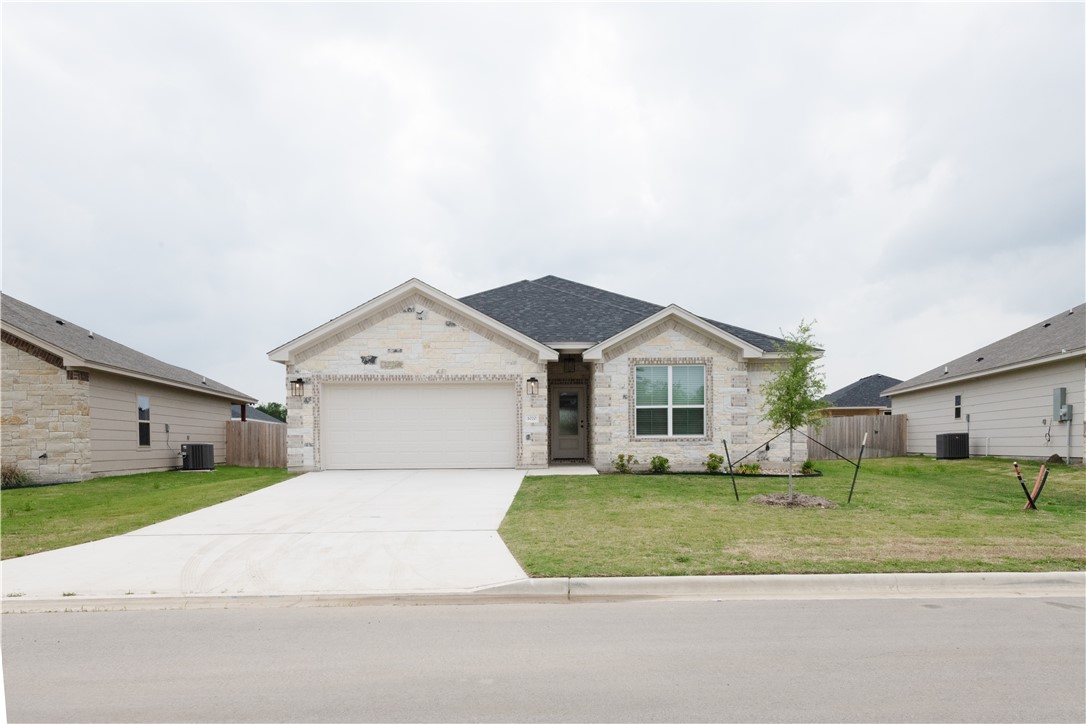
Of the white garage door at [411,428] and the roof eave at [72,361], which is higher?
the roof eave at [72,361]

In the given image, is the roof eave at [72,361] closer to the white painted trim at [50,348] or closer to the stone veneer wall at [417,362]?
the white painted trim at [50,348]

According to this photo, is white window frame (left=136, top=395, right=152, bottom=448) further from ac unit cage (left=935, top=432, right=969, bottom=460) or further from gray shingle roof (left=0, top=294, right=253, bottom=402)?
ac unit cage (left=935, top=432, right=969, bottom=460)

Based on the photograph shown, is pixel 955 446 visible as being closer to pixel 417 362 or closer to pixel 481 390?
pixel 481 390

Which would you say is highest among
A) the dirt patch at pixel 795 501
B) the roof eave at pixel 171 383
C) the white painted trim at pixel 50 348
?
the white painted trim at pixel 50 348

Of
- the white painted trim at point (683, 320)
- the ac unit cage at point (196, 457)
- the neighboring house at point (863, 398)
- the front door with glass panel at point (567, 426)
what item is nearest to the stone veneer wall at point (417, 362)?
the white painted trim at point (683, 320)

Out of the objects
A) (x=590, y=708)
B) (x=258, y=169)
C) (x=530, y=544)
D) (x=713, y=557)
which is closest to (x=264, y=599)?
A: (x=530, y=544)

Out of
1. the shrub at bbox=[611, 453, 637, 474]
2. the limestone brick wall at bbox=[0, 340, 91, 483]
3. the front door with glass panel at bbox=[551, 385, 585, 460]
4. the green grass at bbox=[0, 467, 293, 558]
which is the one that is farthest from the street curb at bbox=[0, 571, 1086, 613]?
the front door with glass panel at bbox=[551, 385, 585, 460]

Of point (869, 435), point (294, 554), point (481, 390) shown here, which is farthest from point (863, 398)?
point (294, 554)

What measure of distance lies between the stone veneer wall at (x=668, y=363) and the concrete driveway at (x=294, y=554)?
584 cm

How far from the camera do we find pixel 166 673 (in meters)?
4.86

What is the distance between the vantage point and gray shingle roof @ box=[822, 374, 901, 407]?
35.2m

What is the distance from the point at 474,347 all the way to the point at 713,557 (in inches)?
443

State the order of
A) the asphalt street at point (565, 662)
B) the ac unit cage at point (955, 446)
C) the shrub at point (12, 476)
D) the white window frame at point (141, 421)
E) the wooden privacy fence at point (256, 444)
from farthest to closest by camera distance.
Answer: the wooden privacy fence at point (256, 444), the ac unit cage at point (955, 446), the white window frame at point (141, 421), the shrub at point (12, 476), the asphalt street at point (565, 662)

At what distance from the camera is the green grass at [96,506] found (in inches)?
384
